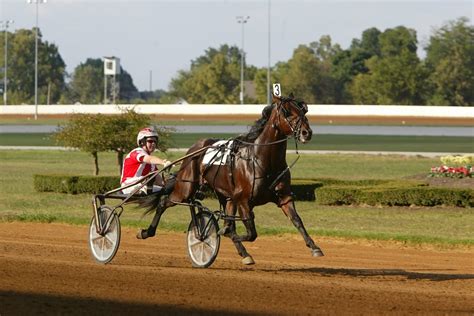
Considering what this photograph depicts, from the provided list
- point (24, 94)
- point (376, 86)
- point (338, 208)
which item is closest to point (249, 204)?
point (338, 208)

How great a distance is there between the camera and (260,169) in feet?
40.9

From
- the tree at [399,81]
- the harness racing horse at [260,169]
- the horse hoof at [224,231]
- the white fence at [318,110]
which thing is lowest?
the horse hoof at [224,231]

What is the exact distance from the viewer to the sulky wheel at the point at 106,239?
13.0 m

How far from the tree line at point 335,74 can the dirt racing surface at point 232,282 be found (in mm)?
78673

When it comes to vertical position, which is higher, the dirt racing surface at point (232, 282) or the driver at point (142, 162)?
the driver at point (142, 162)

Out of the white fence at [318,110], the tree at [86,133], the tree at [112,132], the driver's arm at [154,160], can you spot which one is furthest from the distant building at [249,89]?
the driver's arm at [154,160]

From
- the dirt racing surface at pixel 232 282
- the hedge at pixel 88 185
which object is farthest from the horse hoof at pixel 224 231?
the hedge at pixel 88 185

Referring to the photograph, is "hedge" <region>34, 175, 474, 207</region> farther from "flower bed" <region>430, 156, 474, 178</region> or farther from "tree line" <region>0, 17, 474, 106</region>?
"tree line" <region>0, 17, 474, 106</region>

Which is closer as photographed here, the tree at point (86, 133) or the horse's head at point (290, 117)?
the horse's head at point (290, 117)

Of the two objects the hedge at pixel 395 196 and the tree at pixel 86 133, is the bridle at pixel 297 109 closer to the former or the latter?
the hedge at pixel 395 196

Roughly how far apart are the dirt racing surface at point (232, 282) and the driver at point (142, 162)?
94 cm

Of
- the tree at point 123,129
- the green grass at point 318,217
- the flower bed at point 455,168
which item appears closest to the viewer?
the green grass at point 318,217

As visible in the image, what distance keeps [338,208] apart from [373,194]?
860mm

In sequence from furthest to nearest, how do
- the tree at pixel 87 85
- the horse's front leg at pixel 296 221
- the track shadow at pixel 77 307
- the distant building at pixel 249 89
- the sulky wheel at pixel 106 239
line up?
1. the tree at pixel 87 85
2. the distant building at pixel 249 89
3. the sulky wheel at pixel 106 239
4. the horse's front leg at pixel 296 221
5. the track shadow at pixel 77 307
